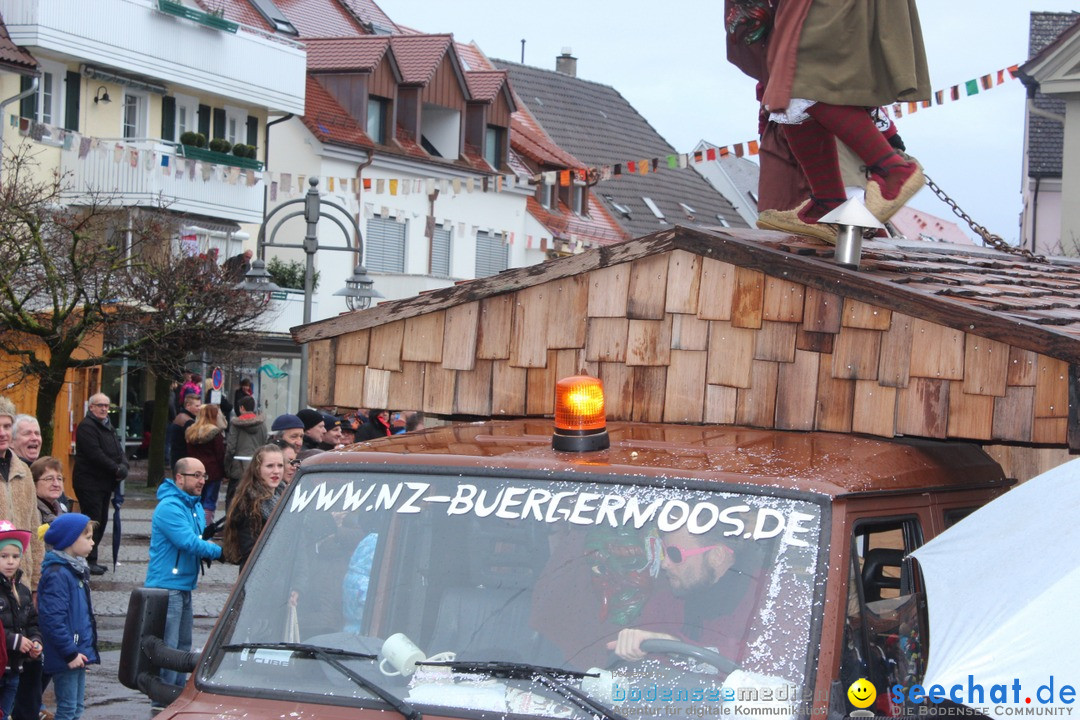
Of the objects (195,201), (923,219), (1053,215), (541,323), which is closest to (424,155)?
(195,201)

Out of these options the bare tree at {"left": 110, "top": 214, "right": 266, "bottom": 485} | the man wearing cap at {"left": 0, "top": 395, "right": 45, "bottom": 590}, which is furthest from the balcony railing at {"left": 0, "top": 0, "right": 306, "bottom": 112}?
the man wearing cap at {"left": 0, "top": 395, "right": 45, "bottom": 590}

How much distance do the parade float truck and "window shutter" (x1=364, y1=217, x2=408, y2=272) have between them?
109 feet

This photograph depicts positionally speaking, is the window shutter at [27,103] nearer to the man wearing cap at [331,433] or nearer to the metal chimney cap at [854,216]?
the man wearing cap at [331,433]

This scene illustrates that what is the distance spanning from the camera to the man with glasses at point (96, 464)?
14.0 m

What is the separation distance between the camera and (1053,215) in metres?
38.3

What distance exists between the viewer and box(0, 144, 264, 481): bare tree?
18594mm

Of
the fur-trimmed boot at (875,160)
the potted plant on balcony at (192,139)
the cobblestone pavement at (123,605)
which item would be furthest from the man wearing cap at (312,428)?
the potted plant on balcony at (192,139)

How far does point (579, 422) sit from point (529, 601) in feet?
1.74

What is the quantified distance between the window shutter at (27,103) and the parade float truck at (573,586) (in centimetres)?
2496

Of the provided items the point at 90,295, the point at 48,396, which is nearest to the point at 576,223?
the point at 90,295

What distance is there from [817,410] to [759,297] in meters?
0.39

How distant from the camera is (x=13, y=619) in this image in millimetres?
7766

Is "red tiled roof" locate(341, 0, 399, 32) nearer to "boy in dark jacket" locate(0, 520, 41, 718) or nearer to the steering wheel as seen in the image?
"boy in dark jacket" locate(0, 520, 41, 718)

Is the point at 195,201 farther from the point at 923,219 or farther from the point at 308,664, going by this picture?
the point at 308,664
